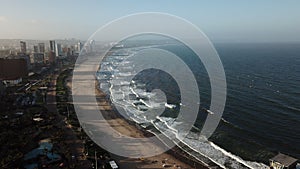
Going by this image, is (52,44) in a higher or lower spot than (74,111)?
higher

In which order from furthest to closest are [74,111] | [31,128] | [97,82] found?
1. [97,82]
2. [74,111]
3. [31,128]

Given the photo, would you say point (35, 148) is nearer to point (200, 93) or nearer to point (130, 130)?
point (130, 130)

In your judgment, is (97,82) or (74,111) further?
(97,82)

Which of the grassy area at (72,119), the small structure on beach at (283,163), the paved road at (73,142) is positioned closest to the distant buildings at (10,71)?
the grassy area at (72,119)

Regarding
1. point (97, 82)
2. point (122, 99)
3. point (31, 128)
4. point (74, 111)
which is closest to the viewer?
point (31, 128)

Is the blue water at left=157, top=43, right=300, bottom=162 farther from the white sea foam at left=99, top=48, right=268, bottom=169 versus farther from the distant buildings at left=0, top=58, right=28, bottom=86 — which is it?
the distant buildings at left=0, top=58, right=28, bottom=86

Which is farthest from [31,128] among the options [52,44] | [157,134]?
[52,44]

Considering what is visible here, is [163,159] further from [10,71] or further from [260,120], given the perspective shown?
[10,71]

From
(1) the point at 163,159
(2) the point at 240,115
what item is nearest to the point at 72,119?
(1) the point at 163,159
